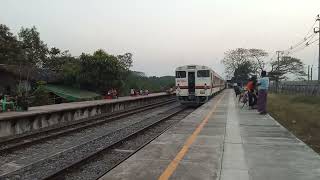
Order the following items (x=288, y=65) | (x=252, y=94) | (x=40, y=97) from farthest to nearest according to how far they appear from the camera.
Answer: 1. (x=288, y=65)
2. (x=40, y=97)
3. (x=252, y=94)

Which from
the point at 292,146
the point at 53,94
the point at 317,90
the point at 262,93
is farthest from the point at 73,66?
the point at 292,146

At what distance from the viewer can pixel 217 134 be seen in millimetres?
12820

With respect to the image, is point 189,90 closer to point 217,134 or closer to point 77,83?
point 77,83

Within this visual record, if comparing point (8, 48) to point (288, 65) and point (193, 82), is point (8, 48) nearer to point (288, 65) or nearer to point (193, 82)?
point (193, 82)

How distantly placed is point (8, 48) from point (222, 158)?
43577 millimetres

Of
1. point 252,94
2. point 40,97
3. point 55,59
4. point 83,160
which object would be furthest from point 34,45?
point 83,160

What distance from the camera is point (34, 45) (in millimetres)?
58812

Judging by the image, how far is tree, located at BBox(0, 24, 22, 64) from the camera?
46938 millimetres

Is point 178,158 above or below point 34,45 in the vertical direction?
below

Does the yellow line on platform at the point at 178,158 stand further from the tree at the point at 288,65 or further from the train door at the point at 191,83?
the tree at the point at 288,65

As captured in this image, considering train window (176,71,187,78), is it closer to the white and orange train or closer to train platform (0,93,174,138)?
the white and orange train

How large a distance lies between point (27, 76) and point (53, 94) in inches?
95.3

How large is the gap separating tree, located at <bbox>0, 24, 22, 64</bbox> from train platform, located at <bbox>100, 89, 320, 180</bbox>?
37.8 m

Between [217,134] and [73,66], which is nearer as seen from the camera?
[217,134]
